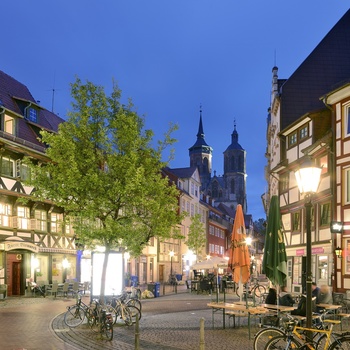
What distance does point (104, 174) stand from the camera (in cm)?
2055

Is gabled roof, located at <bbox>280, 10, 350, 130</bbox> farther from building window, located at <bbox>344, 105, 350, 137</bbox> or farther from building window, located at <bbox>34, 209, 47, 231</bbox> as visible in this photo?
building window, located at <bbox>34, 209, 47, 231</bbox>

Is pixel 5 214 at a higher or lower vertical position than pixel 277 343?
higher

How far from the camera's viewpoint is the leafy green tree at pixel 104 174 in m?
20.1

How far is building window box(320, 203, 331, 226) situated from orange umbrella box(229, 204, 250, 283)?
12.8 meters

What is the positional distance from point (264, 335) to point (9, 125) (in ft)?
93.1

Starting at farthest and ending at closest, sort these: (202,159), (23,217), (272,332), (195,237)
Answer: (202,159) → (195,237) → (23,217) → (272,332)

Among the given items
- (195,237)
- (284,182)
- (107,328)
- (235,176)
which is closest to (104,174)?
(107,328)

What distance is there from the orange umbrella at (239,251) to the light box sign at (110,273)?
5093 mm

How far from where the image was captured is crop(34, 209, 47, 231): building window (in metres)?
38.7

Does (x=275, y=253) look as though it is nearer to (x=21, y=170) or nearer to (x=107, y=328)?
(x=107, y=328)

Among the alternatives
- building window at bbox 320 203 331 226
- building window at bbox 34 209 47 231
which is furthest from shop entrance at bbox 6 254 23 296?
building window at bbox 320 203 331 226

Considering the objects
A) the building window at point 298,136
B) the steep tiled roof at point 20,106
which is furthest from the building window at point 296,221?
the steep tiled roof at point 20,106

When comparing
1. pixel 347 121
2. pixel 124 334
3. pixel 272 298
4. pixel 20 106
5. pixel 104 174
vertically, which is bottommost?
pixel 124 334

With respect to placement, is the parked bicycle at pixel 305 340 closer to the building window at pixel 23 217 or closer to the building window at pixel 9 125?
the building window at pixel 23 217
